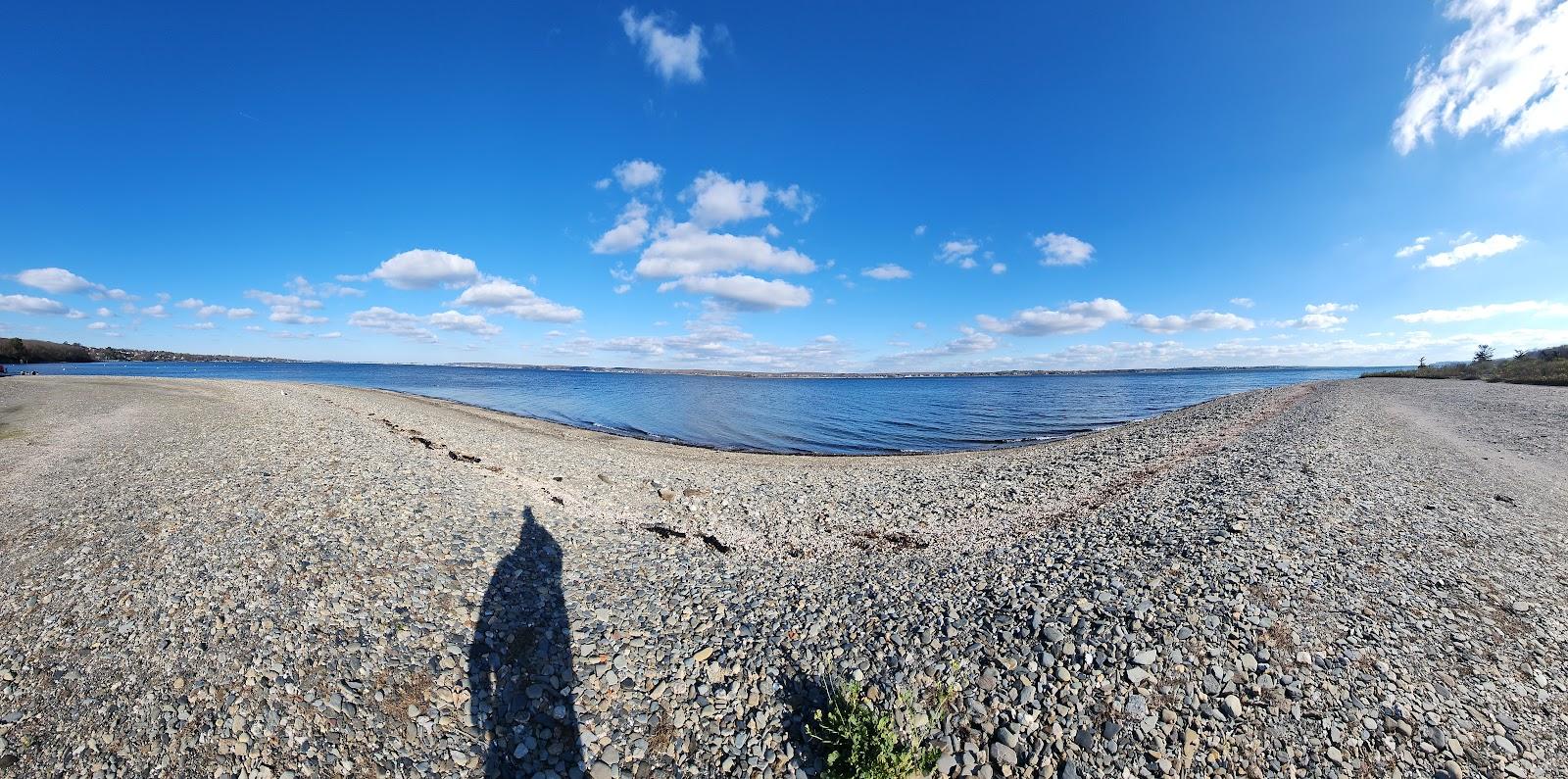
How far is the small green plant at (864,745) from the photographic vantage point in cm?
506

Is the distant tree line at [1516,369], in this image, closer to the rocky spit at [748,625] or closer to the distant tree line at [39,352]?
the rocky spit at [748,625]

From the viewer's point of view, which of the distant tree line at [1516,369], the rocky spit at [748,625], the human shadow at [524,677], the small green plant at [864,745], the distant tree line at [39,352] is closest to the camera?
the small green plant at [864,745]

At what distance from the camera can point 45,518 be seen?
1005cm

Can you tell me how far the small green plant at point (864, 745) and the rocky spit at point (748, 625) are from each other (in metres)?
0.26

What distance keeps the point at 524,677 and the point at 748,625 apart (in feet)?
10.2

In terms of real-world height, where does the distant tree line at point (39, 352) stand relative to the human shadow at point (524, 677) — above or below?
above

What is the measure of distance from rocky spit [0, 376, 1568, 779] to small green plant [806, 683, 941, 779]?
0.84 feet

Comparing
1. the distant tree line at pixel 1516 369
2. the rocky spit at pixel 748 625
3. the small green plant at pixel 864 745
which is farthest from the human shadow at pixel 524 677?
the distant tree line at pixel 1516 369

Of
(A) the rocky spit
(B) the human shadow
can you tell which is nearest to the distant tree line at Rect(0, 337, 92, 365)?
(A) the rocky spit

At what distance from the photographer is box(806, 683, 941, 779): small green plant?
506 centimetres

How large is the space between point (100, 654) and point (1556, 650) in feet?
61.0

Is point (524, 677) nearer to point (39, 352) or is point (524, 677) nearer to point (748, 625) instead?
point (748, 625)

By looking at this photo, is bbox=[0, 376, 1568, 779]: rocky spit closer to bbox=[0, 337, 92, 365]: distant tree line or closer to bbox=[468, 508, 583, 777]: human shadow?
bbox=[468, 508, 583, 777]: human shadow


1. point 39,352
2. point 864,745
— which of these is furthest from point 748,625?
point 39,352
